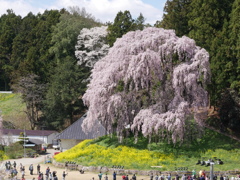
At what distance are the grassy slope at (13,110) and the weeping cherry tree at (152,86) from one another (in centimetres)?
3084

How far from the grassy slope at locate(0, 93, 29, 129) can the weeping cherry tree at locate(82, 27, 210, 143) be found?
30.8 metres

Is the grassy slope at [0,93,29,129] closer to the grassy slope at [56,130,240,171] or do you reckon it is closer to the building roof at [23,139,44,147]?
the building roof at [23,139,44,147]

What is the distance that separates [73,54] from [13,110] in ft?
51.8

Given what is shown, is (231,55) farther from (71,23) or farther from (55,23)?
(55,23)

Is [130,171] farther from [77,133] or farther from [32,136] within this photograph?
[32,136]

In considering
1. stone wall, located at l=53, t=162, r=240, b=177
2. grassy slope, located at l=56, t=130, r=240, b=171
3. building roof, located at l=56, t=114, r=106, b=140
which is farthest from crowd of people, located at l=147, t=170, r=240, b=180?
building roof, located at l=56, t=114, r=106, b=140

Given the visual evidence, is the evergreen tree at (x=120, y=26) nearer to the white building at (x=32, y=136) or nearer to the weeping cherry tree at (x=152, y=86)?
the white building at (x=32, y=136)

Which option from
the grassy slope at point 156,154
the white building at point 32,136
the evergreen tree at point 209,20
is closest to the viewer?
the grassy slope at point 156,154

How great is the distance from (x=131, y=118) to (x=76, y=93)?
21.6 m

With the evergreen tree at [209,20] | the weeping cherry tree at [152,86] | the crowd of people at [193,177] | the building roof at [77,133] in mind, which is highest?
the evergreen tree at [209,20]

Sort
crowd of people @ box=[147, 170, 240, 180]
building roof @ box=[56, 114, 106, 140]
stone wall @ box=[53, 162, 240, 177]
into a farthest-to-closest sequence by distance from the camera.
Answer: building roof @ box=[56, 114, 106, 140] < stone wall @ box=[53, 162, 240, 177] < crowd of people @ box=[147, 170, 240, 180]

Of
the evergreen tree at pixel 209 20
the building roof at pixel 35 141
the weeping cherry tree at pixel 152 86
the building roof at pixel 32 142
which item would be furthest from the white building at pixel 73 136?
the evergreen tree at pixel 209 20

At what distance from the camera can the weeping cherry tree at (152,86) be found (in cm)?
4266

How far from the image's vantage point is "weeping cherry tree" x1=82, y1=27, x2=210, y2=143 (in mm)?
42656
